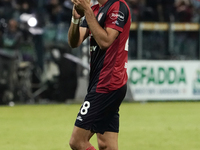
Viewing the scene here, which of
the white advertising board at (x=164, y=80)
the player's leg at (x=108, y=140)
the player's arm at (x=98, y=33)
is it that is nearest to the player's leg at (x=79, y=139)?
the player's leg at (x=108, y=140)

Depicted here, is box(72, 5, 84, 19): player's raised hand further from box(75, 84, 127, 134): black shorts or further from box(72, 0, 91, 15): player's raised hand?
box(75, 84, 127, 134): black shorts

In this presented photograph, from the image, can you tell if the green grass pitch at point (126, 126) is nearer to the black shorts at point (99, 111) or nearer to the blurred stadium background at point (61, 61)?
the blurred stadium background at point (61, 61)

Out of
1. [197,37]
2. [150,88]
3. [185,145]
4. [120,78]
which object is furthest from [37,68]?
[120,78]

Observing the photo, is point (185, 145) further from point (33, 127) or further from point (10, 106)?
point (10, 106)

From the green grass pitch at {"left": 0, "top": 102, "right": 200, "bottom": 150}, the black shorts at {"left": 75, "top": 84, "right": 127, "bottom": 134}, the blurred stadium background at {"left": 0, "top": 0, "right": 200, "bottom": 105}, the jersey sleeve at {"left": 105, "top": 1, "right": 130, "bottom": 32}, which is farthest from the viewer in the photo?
the blurred stadium background at {"left": 0, "top": 0, "right": 200, "bottom": 105}

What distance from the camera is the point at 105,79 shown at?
4.39 m

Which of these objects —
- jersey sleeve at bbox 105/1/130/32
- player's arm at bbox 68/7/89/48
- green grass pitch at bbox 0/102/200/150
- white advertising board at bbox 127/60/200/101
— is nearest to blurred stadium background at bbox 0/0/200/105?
white advertising board at bbox 127/60/200/101

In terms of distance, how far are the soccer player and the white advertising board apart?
9.28 meters

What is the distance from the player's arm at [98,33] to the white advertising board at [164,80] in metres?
9.63

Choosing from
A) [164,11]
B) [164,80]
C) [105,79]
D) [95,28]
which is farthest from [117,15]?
[164,11]

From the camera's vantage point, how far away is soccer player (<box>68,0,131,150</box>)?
428 cm

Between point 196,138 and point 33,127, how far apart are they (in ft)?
10.4

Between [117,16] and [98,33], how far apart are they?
293 mm

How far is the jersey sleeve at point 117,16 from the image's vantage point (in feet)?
13.8
